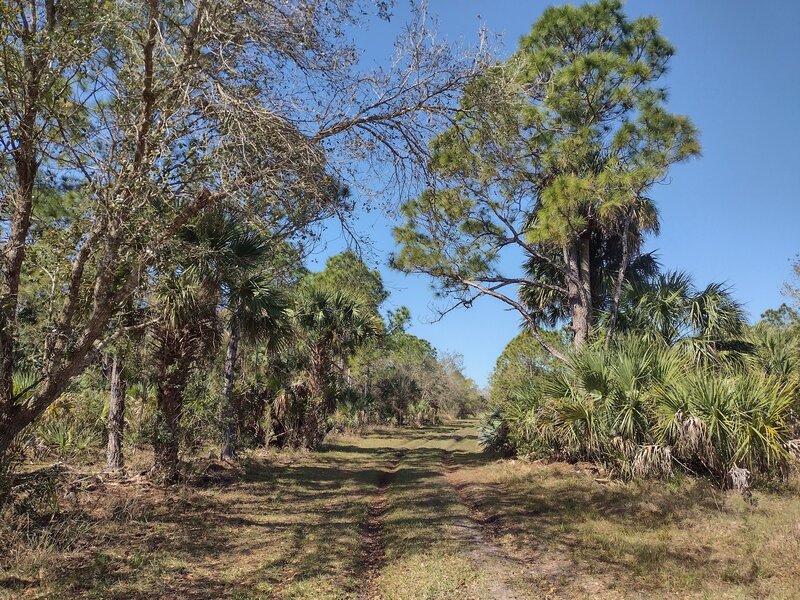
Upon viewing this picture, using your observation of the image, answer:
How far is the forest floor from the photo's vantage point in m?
5.54

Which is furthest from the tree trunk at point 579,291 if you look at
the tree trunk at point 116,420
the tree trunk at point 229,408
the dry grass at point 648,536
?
the tree trunk at point 116,420

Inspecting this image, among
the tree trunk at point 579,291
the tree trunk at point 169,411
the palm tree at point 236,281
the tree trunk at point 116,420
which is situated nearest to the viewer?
the palm tree at point 236,281

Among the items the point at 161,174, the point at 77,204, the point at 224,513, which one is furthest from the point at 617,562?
the point at 77,204

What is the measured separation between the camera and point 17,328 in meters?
6.47

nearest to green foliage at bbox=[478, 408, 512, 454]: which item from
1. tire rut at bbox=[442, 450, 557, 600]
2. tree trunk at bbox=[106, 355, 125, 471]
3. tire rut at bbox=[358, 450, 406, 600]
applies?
tire rut at bbox=[358, 450, 406, 600]

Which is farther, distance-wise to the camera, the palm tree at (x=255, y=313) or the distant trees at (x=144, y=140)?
the palm tree at (x=255, y=313)

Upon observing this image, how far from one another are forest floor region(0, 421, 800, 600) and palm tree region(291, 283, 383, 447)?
22.5 feet

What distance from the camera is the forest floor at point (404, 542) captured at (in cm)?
554

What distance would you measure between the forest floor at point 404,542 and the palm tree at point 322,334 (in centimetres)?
685

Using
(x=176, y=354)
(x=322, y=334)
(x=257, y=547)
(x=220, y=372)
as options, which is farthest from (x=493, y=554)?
(x=322, y=334)

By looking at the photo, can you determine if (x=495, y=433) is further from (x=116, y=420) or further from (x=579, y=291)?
(x=116, y=420)

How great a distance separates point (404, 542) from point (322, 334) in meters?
12.3

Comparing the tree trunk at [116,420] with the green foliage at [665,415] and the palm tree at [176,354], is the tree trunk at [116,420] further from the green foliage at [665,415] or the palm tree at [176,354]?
the green foliage at [665,415]

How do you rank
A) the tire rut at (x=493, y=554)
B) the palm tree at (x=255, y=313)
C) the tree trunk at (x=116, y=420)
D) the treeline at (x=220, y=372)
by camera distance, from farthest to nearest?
the palm tree at (x=255, y=313), the tree trunk at (x=116, y=420), the treeline at (x=220, y=372), the tire rut at (x=493, y=554)
